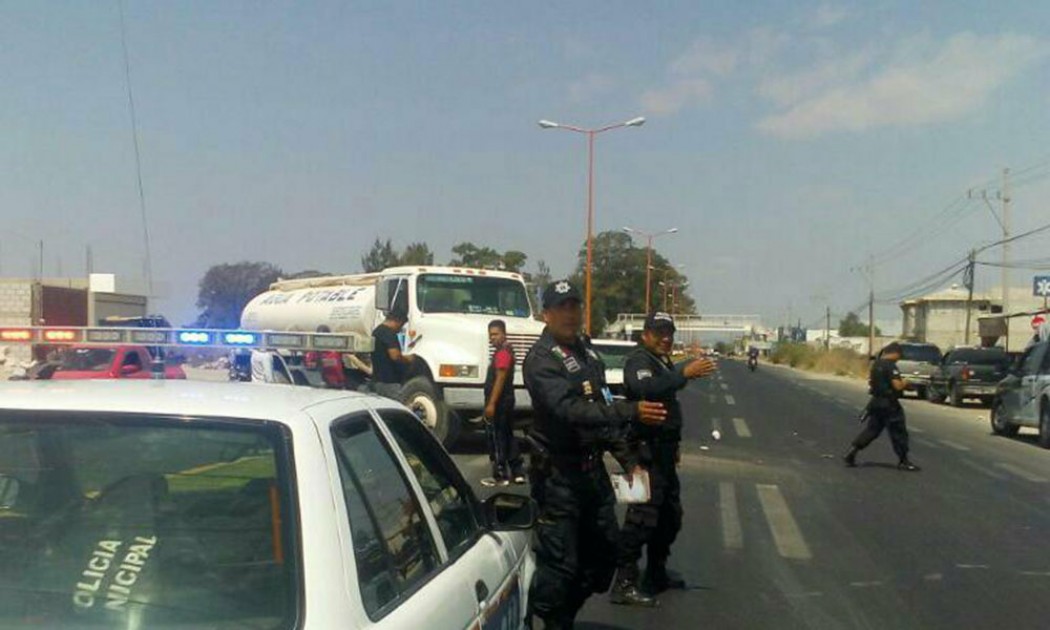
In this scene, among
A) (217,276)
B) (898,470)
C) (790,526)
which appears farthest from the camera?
(217,276)

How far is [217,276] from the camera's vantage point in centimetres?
3272

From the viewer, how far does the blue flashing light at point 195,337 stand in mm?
8001

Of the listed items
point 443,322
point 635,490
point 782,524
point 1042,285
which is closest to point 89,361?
point 443,322

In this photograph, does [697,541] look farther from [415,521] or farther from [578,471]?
[415,521]

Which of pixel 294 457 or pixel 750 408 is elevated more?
pixel 294 457

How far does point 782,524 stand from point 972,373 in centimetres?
2303

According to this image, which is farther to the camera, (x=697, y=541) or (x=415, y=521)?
(x=697, y=541)

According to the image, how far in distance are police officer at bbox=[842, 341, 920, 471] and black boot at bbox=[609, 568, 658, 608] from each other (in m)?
8.03

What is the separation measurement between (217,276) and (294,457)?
103 ft

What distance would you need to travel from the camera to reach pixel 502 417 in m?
12.2

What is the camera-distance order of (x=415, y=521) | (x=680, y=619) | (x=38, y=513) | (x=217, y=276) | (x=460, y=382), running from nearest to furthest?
(x=38, y=513), (x=415, y=521), (x=680, y=619), (x=460, y=382), (x=217, y=276)

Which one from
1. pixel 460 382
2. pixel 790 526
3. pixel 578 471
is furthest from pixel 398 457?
pixel 460 382

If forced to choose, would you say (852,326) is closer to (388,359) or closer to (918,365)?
(918,365)

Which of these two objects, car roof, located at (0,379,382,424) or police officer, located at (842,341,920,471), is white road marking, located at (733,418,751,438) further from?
car roof, located at (0,379,382,424)
